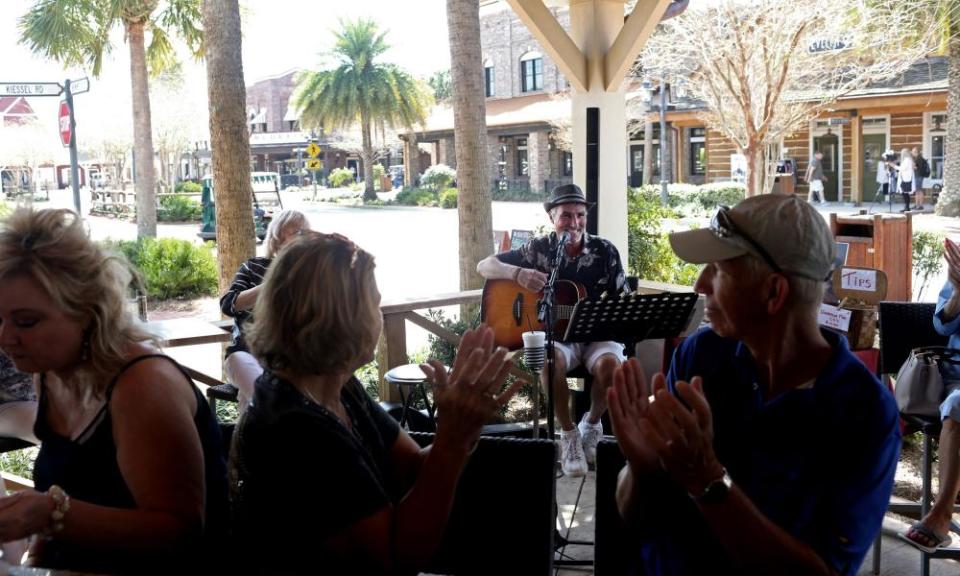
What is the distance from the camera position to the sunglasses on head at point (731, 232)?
1.82 meters

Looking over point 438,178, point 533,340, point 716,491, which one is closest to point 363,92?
point 438,178

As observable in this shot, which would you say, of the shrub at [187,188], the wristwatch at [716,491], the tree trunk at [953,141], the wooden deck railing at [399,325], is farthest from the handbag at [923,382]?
the shrub at [187,188]

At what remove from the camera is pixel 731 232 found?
1.85m

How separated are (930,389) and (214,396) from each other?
3885 millimetres

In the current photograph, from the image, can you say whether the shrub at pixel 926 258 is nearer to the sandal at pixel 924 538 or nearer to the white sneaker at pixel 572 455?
the white sneaker at pixel 572 455

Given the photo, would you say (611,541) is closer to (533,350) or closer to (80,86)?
(533,350)

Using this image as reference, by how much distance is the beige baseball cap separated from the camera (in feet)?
5.95

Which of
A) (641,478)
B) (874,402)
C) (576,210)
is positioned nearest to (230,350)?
(576,210)

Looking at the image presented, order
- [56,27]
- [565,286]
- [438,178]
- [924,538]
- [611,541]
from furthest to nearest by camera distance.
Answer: [438,178] → [56,27] → [565,286] → [924,538] → [611,541]

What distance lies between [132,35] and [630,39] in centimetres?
1388

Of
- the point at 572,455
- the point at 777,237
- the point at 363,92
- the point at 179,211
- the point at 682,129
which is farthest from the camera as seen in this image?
the point at 363,92

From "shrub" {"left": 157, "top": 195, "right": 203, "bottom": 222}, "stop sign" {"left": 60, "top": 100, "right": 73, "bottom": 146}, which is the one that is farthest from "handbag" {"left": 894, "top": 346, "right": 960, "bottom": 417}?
"shrub" {"left": 157, "top": 195, "right": 203, "bottom": 222}

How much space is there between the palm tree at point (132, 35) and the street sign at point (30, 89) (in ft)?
32.8

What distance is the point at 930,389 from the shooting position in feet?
12.7
